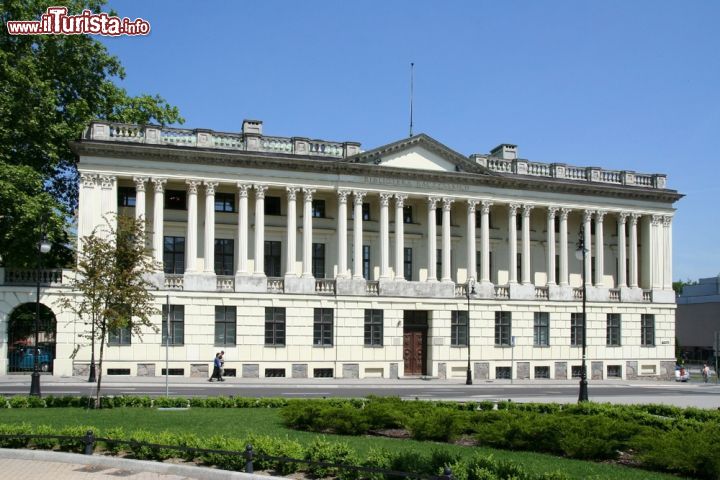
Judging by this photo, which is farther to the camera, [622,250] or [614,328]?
[622,250]

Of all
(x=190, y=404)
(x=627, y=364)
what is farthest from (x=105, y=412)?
(x=627, y=364)

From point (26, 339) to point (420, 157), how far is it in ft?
85.9

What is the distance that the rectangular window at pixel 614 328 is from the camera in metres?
55.0

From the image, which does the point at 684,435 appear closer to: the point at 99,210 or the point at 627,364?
the point at 99,210

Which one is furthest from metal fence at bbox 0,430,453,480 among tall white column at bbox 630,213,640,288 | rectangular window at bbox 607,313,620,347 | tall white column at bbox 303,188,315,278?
tall white column at bbox 630,213,640,288

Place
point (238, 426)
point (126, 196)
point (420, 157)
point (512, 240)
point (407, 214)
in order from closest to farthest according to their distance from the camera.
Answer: point (238, 426), point (126, 196), point (420, 157), point (407, 214), point (512, 240)

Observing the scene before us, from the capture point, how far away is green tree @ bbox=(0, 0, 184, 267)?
41094 mm

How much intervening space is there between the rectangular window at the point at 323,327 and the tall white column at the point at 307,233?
8.03 ft

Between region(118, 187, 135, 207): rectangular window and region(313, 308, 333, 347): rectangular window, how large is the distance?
12.8 metres

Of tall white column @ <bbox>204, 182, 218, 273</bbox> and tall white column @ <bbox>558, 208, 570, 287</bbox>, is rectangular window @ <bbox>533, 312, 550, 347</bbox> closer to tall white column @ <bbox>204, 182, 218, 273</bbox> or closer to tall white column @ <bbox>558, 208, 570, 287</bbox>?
tall white column @ <bbox>558, 208, 570, 287</bbox>

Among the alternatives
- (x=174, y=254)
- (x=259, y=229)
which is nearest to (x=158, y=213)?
(x=174, y=254)

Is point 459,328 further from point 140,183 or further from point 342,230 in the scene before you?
point 140,183

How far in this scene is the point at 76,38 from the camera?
148 ft

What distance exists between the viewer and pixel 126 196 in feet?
150
